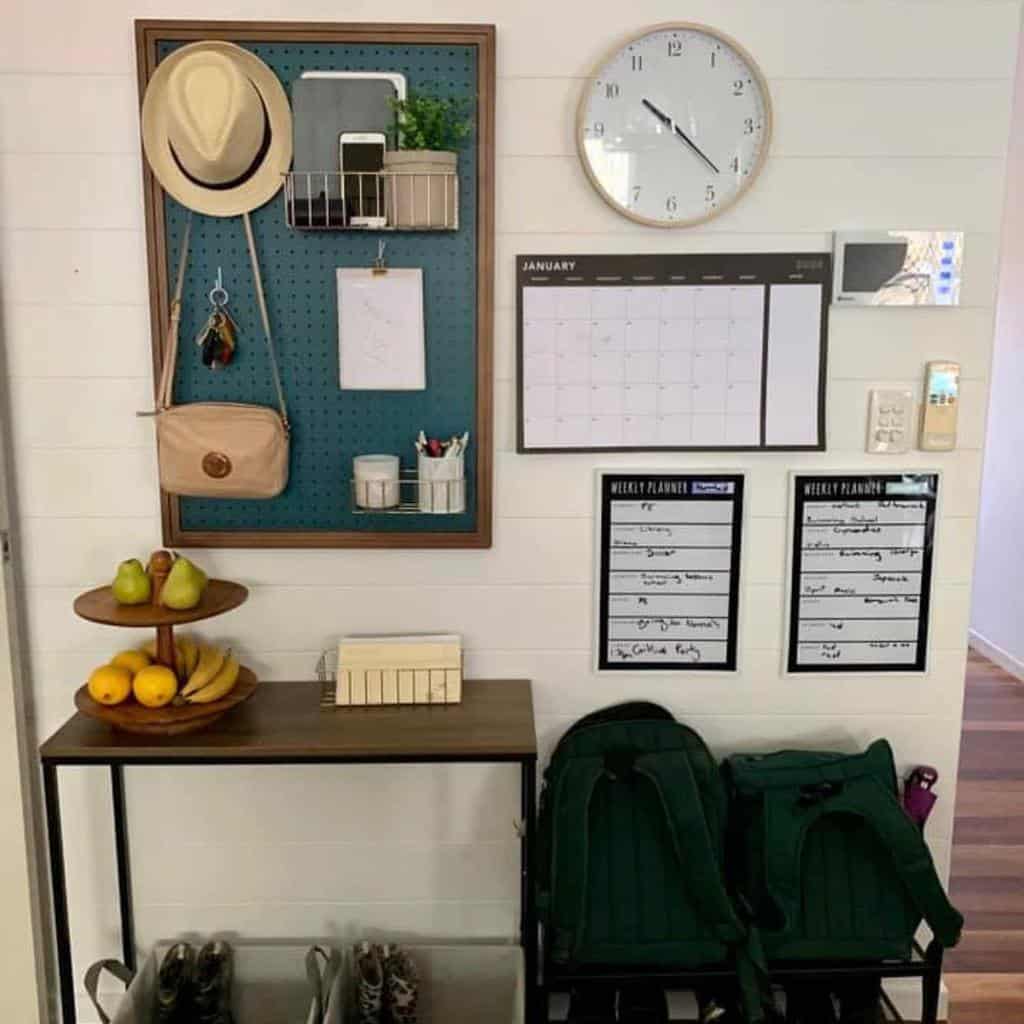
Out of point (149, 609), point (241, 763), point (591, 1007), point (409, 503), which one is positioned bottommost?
point (591, 1007)

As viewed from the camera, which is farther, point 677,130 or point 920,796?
point 920,796

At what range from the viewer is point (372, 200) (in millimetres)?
1838

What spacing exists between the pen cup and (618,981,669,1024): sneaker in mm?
1020

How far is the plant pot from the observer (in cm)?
180

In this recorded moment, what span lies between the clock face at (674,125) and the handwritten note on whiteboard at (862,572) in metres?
0.61

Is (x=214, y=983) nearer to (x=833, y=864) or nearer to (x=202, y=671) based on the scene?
(x=202, y=671)

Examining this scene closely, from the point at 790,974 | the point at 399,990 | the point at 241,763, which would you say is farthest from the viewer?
the point at 399,990

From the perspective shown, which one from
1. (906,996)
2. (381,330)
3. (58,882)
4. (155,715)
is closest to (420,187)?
(381,330)

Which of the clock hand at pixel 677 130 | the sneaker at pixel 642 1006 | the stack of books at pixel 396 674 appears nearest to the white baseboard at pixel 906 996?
the sneaker at pixel 642 1006

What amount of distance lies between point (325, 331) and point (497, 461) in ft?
1.38

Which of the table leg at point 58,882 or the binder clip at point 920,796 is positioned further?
the binder clip at point 920,796

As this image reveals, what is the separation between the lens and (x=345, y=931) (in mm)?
2205

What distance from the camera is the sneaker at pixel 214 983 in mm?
2057

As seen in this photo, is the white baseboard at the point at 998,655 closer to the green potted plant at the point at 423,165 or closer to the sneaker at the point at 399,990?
the sneaker at the point at 399,990
